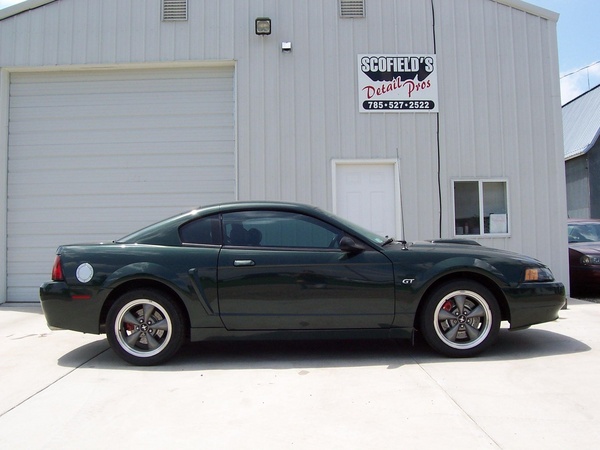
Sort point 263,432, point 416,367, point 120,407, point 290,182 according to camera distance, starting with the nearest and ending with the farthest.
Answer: point 263,432 → point 120,407 → point 416,367 → point 290,182

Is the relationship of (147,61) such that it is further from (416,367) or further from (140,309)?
(416,367)

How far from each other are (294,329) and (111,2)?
6987 millimetres

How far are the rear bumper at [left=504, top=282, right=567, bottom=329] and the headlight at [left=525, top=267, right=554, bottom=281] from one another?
0.20ft

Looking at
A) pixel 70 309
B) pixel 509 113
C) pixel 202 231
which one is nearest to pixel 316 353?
pixel 202 231

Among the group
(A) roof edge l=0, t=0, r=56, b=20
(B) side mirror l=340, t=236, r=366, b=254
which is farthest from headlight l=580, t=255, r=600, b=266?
(A) roof edge l=0, t=0, r=56, b=20

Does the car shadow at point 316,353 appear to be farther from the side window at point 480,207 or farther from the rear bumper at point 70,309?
the side window at point 480,207

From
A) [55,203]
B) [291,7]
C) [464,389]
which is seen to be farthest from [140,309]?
[291,7]

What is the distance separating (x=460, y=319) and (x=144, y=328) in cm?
288

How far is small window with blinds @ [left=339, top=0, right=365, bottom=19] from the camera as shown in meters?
8.60

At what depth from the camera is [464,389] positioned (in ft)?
12.4

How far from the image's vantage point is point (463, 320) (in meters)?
4.60

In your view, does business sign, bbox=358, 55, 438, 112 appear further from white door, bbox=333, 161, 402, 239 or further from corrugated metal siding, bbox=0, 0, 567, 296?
white door, bbox=333, 161, 402, 239

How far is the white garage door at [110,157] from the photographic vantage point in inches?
339

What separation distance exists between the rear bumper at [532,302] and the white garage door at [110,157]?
5.20 metres
